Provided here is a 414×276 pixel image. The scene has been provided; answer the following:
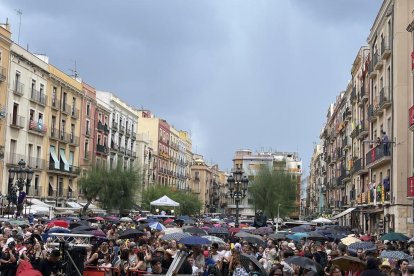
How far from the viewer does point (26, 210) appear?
38.0 m

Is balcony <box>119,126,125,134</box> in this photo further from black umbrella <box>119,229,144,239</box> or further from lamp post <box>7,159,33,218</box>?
black umbrella <box>119,229,144,239</box>

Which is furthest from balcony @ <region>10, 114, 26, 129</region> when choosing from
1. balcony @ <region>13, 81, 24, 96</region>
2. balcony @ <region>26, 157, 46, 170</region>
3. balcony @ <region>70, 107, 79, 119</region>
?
balcony @ <region>70, 107, 79, 119</region>

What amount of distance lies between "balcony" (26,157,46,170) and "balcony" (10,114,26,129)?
9.17ft

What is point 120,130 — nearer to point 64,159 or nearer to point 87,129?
point 87,129

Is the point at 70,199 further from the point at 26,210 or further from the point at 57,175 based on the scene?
the point at 26,210

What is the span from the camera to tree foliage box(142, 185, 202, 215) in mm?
71188

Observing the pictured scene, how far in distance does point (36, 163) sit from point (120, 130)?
938 inches

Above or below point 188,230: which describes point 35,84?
above

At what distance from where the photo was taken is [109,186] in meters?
52.9

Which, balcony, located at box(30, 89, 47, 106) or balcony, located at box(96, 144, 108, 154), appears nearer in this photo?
balcony, located at box(30, 89, 47, 106)

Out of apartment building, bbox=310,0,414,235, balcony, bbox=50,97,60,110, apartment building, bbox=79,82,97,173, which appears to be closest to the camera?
apartment building, bbox=310,0,414,235

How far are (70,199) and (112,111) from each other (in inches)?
676

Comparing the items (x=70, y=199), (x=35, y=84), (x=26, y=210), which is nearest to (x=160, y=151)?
(x=70, y=199)

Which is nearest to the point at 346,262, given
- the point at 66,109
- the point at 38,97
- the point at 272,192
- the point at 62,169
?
the point at 38,97
